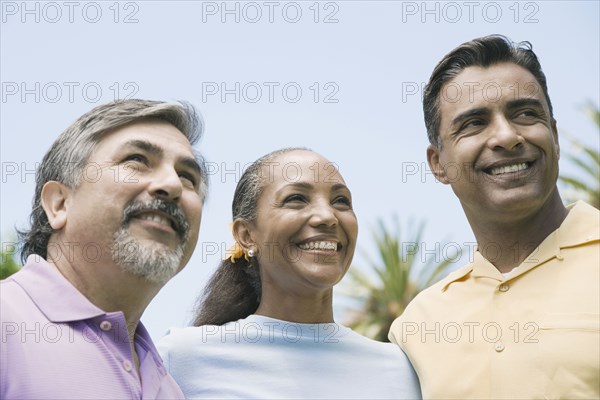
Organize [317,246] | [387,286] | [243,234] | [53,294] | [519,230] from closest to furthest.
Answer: [53,294] → [519,230] → [317,246] → [243,234] → [387,286]

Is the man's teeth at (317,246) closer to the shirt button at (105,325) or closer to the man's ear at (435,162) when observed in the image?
the man's ear at (435,162)

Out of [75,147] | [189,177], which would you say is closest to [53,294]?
[75,147]

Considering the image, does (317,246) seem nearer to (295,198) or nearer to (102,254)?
(295,198)

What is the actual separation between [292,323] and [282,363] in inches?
13.2

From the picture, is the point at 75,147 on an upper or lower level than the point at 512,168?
upper

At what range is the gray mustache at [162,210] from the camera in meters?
4.14

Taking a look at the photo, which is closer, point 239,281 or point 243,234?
point 243,234

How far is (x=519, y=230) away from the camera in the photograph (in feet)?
16.1

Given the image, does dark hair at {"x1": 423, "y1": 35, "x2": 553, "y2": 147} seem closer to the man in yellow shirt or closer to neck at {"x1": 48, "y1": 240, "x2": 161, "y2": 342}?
A: the man in yellow shirt

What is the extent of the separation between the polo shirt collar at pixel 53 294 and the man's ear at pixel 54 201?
0.34m

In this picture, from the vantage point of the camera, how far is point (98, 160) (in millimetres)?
4285

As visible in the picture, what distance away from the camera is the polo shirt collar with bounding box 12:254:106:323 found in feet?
12.5

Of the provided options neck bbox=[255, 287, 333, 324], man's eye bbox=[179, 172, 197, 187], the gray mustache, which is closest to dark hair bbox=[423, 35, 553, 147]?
neck bbox=[255, 287, 333, 324]

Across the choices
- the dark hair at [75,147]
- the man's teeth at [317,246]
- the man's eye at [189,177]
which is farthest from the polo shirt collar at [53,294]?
the man's teeth at [317,246]
